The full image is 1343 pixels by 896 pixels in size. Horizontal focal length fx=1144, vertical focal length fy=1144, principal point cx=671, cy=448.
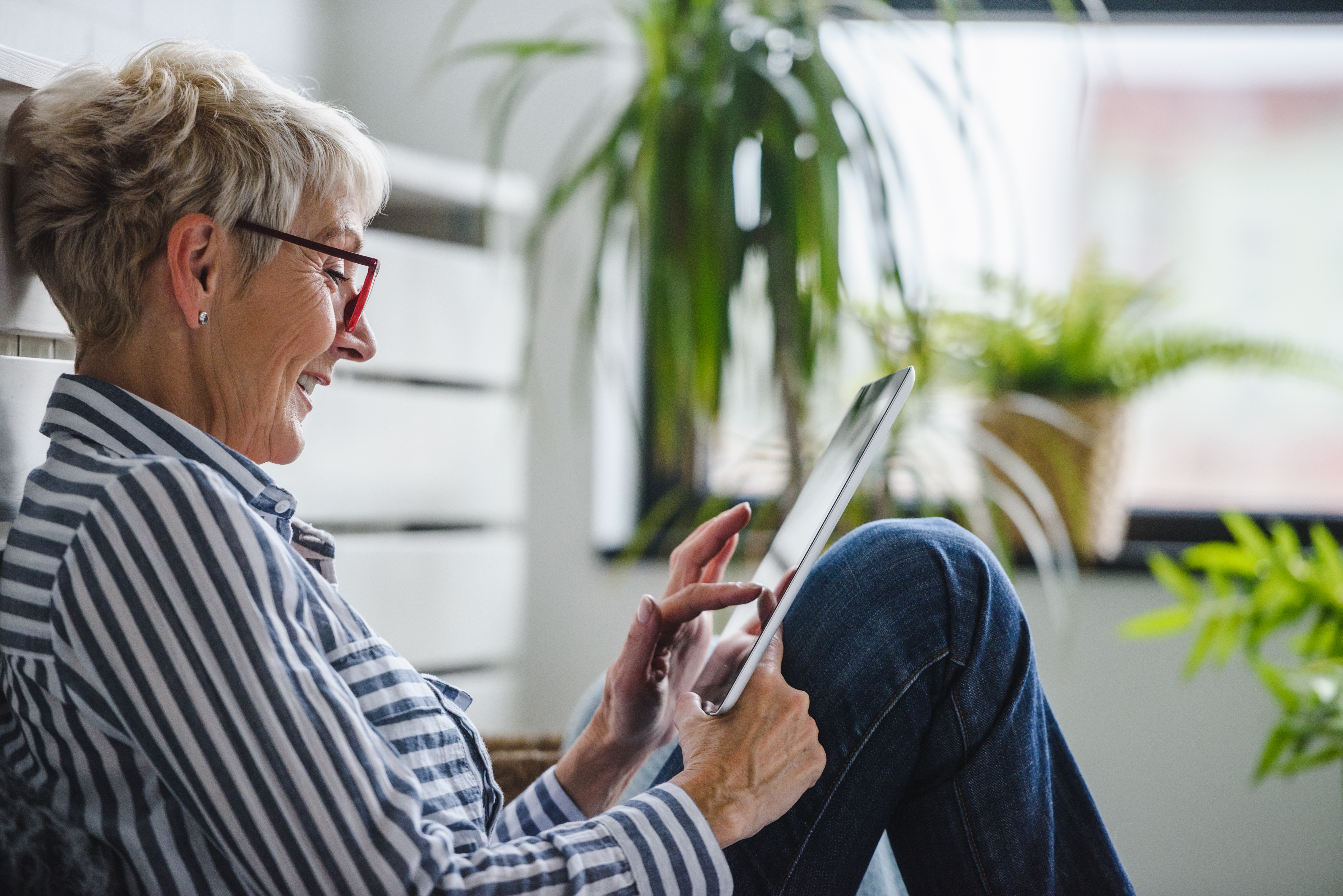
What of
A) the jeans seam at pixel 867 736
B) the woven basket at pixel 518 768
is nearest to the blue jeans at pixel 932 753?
the jeans seam at pixel 867 736

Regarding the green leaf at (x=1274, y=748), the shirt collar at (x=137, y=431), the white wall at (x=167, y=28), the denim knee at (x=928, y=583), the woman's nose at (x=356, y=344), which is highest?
the white wall at (x=167, y=28)

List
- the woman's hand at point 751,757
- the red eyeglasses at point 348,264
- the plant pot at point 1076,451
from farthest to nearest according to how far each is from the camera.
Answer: the plant pot at point 1076,451
the red eyeglasses at point 348,264
the woman's hand at point 751,757

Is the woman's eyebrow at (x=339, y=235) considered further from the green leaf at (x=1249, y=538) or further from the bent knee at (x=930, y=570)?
the green leaf at (x=1249, y=538)

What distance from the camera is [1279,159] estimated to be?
2395 mm

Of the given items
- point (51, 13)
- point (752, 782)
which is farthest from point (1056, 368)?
point (51, 13)

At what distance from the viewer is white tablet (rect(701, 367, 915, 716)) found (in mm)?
778

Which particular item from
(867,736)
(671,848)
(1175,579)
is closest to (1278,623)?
(1175,579)

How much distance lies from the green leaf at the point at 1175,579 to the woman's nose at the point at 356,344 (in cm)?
148

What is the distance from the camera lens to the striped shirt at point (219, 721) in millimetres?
640

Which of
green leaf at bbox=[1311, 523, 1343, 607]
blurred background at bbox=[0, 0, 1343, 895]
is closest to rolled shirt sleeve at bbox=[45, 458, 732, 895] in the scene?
blurred background at bbox=[0, 0, 1343, 895]

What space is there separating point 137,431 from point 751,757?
0.49 metres

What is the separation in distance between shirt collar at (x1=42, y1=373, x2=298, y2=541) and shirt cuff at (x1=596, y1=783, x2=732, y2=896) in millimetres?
343

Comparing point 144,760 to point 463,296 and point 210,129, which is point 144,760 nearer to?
point 210,129

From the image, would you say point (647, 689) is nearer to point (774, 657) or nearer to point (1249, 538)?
point (774, 657)
